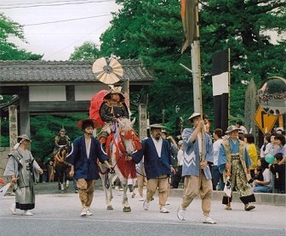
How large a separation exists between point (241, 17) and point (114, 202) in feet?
32.6

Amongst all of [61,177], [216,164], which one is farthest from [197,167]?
[61,177]

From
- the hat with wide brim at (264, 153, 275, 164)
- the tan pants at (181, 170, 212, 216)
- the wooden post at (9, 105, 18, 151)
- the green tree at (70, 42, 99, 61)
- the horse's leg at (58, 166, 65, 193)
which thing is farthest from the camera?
the green tree at (70, 42, 99, 61)

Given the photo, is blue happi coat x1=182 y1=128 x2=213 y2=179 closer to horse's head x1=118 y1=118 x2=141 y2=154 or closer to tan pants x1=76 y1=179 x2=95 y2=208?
tan pants x1=76 y1=179 x2=95 y2=208

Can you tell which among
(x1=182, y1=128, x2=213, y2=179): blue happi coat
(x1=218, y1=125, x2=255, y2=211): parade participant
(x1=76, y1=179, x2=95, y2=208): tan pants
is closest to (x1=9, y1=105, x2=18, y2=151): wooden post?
(x1=76, y1=179, x2=95, y2=208): tan pants

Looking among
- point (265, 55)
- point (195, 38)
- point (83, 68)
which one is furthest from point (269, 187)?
point (83, 68)

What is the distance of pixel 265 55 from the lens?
2416 cm

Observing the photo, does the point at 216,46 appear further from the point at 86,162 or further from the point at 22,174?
the point at 86,162

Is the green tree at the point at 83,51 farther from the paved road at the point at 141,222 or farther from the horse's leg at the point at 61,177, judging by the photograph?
the paved road at the point at 141,222

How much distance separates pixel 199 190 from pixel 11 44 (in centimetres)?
3319

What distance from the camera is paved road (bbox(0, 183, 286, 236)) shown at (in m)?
10.3

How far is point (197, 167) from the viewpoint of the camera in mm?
11570

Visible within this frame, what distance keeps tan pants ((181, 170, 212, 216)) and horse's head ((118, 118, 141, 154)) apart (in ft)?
7.76

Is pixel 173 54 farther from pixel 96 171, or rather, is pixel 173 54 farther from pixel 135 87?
pixel 96 171

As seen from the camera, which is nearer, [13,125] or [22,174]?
[22,174]
